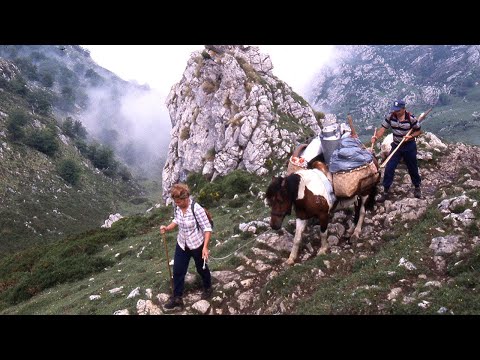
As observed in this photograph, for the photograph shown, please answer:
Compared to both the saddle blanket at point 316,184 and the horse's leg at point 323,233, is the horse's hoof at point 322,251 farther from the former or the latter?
the saddle blanket at point 316,184

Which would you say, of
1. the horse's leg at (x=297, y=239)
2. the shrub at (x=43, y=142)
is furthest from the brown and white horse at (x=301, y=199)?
the shrub at (x=43, y=142)

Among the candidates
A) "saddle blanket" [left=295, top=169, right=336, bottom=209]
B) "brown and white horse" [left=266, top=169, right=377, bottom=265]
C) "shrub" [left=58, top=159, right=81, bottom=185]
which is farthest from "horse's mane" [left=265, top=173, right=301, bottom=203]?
"shrub" [left=58, top=159, right=81, bottom=185]

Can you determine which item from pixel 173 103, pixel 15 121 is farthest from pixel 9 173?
pixel 173 103

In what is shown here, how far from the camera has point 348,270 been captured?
876 cm

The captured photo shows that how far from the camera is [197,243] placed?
25.5ft

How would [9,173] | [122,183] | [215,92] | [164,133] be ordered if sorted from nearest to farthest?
[215,92], [9,173], [122,183], [164,133]

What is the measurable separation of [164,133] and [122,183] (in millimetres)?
64284

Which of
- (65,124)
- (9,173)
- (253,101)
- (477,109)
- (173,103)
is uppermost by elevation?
(477,109)

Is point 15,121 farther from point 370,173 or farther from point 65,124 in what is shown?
point 370,173

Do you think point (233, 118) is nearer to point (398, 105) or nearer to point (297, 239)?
point (398, 105)

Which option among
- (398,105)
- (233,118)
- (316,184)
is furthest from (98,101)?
(316,184)

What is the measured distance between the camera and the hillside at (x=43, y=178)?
49.4 meters

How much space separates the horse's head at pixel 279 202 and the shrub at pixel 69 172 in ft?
224

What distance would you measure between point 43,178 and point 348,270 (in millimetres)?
66342
